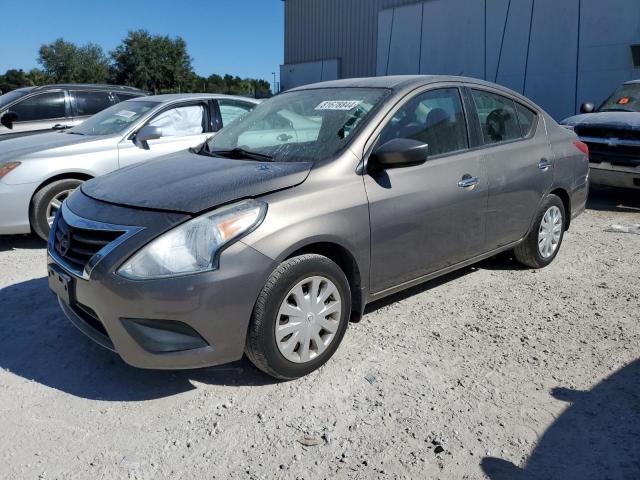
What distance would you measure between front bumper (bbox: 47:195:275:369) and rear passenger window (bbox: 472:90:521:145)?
2.27 meters

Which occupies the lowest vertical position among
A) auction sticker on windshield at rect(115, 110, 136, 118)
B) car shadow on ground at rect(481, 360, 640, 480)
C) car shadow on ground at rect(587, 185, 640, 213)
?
car shadow on ground at rect(481, 360, 640, 480)

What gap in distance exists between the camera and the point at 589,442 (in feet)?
8.58

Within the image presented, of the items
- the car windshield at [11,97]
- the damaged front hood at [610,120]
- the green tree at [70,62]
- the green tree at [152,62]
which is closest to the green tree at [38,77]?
the green tree at [70,62]

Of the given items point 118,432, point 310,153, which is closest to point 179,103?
point 310,153

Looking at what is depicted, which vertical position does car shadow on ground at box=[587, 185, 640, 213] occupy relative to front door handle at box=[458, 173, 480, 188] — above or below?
below

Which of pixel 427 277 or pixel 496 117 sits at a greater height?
pixel 496 117

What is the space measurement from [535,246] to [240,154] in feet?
8.83

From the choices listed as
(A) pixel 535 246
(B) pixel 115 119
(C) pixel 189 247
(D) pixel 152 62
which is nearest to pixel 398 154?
(C) pixel 189 247

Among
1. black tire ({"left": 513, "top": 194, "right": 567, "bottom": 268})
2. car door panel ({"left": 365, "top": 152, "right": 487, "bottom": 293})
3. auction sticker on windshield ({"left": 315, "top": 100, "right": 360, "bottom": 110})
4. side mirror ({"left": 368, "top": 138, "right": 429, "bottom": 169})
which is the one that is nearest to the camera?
side mirror ({"left": 368, "top": 138, "right": 429, "bottom": 169})

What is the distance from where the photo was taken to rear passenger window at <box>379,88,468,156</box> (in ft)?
12.1

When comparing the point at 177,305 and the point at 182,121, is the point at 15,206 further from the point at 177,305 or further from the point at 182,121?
the point at 177,305

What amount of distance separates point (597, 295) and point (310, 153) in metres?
2.61

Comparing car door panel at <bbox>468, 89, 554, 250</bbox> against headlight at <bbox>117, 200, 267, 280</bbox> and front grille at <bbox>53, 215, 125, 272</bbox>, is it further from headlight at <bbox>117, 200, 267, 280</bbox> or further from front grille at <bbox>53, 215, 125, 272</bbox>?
front grille at <bbox>53, 215, 125, 272</bbox>

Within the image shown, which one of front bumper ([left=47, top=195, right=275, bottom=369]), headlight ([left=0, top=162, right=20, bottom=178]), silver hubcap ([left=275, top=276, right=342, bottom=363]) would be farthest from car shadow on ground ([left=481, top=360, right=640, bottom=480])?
headlight ([left=0, top=162, right=20, bottom=178])
